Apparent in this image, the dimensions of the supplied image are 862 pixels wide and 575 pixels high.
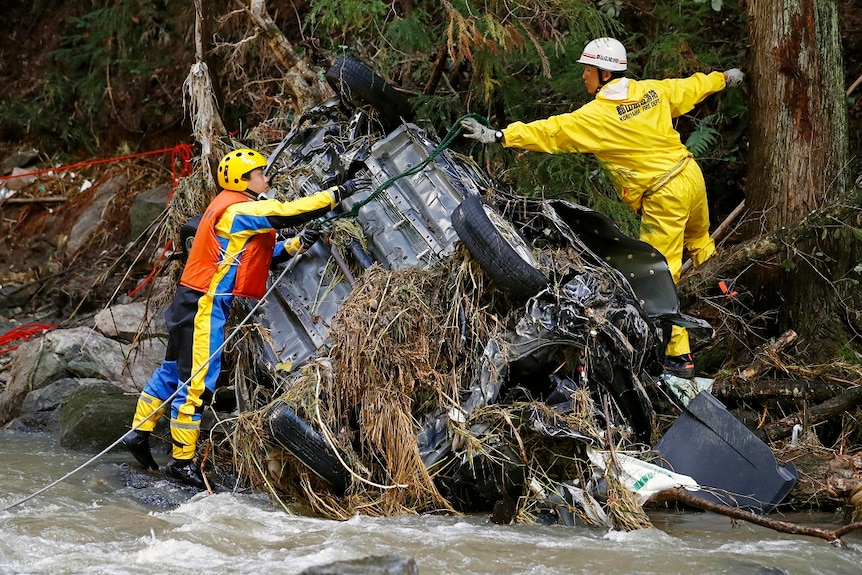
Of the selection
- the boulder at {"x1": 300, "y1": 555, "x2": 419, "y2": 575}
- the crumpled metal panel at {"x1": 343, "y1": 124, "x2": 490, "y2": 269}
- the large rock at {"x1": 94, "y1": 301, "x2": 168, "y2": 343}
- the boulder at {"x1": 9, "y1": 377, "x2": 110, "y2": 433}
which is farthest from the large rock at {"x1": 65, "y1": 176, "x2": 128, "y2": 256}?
the boulder at {"x1": 300, "y1": 555, "x2": 419, "y2": 575}

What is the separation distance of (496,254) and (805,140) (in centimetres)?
266

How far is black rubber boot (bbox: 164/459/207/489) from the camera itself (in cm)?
568

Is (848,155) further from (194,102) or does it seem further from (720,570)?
(194,102)

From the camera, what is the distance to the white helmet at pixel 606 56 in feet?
20.7

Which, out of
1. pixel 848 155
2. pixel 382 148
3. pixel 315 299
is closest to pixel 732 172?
pixel 848 155

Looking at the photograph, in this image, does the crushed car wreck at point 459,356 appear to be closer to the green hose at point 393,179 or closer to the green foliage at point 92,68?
the green hose at point 393,179

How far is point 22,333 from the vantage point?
28.5 feet

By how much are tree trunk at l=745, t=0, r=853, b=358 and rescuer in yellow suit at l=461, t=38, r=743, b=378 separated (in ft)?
1.51

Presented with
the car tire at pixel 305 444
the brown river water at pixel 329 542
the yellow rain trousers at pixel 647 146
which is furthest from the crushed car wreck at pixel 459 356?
the yellow rain trousers at pixel 647 146

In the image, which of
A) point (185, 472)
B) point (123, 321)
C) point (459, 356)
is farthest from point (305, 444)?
point (123, 321)

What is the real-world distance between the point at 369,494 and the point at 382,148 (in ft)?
6.80

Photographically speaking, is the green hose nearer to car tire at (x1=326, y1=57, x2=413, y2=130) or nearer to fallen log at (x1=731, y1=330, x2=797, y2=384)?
car tire at (x1=326, y1=57, x2=413, y2=130)

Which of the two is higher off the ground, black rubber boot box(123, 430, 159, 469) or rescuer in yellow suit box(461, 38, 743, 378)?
rescuer in yellow suit box(461, 38, 743, 378)

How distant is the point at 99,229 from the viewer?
1038 centimetres
